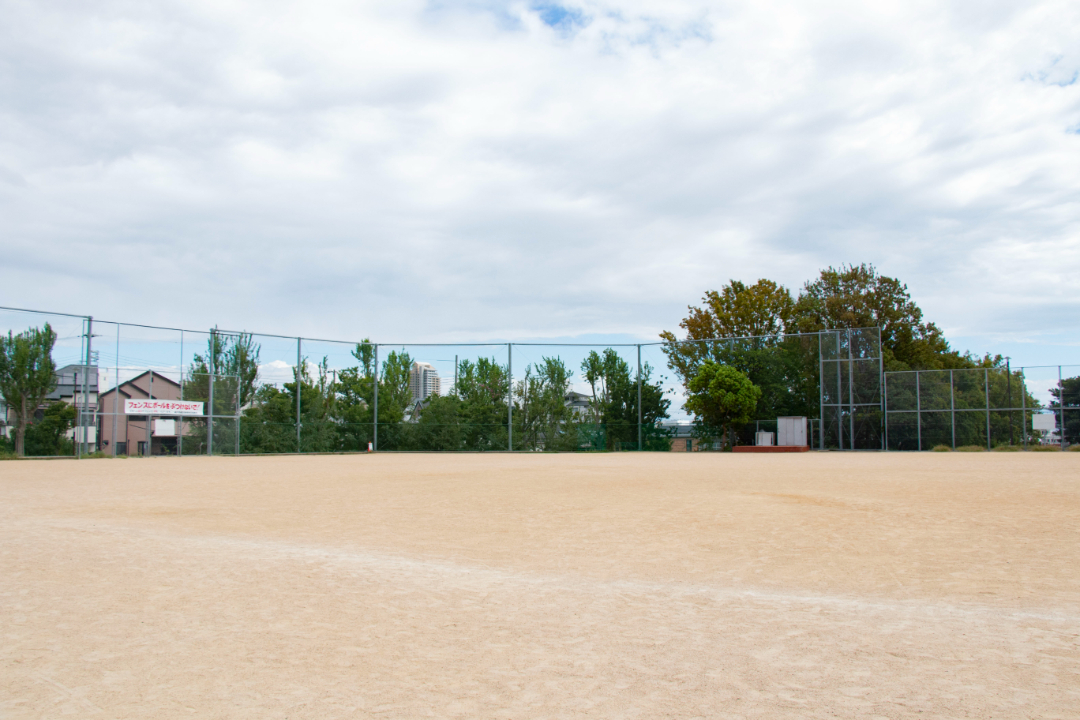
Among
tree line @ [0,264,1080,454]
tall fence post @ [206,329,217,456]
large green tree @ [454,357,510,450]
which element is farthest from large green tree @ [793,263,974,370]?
tall fence post @ [206,329,217,456]

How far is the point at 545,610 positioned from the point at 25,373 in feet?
70.8

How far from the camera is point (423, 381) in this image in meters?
30.3

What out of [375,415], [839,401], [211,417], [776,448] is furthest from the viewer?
[375,415]

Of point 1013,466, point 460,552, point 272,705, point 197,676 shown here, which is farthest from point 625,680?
point 1013,466

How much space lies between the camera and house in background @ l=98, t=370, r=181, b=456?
74.0ft

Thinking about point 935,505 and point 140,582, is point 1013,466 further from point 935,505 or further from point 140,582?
point 140,582

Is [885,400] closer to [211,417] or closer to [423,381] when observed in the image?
[423,381]

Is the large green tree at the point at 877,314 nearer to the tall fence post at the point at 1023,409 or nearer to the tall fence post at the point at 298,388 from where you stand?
the tall fence post at the point at 1023,409

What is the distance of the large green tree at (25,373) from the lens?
20.8m

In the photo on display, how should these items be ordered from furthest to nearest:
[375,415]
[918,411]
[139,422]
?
1. [375,415]
2. [918,411]
3. [139,422]

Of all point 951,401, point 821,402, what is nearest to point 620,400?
point 821,402

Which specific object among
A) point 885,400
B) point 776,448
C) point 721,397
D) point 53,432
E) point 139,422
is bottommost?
point 776,448

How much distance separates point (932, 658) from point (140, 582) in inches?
186

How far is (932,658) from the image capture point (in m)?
3.62
